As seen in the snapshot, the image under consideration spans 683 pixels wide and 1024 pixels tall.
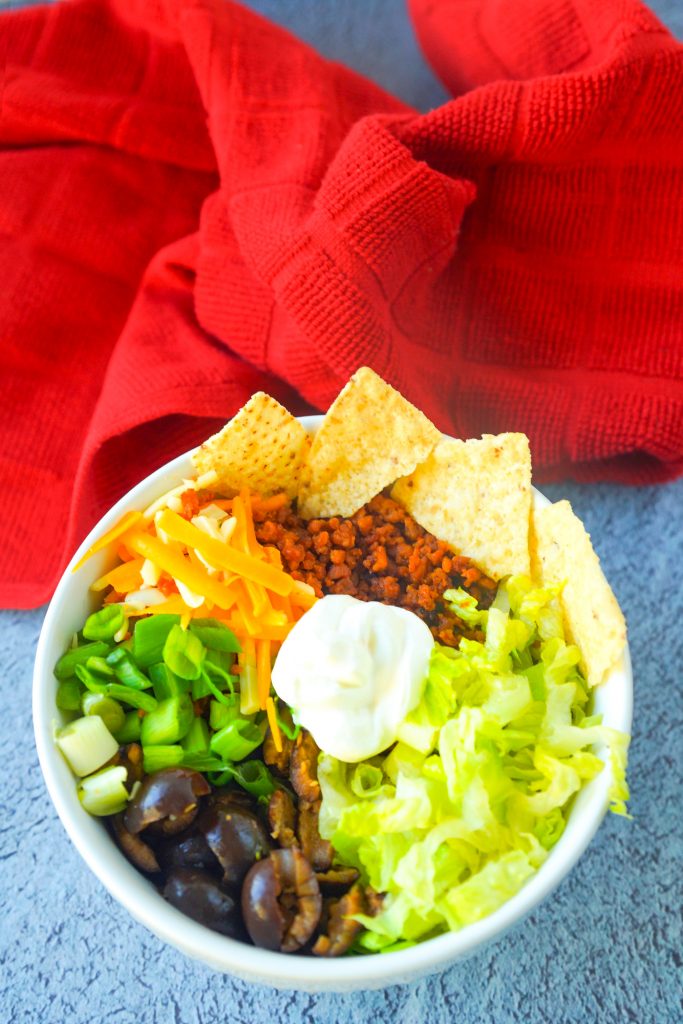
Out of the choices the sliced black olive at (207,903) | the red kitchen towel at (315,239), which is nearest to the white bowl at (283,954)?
the sliced black olive at (207,903)

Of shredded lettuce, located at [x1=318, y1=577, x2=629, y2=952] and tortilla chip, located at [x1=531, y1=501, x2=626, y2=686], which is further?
tortilla chip, located at [x1=531, y1=501, x2=626, y2=686]

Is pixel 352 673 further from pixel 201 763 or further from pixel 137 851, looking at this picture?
pixel 137 851

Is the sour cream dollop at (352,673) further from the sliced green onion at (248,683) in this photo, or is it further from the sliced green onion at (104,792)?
the sliced green onion at (104,792)

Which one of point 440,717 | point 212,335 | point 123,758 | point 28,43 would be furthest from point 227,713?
point 28,43

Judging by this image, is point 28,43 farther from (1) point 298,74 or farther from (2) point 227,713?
(2) point 227,713

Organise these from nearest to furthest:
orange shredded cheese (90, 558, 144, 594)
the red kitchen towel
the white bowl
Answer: the white bowl
orange shredded cheese (90, 558, 144, 594)
the red kitchen towel

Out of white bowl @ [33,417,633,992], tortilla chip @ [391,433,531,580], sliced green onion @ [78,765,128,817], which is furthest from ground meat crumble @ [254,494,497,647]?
sliced green onion @ [78,765,128,817]

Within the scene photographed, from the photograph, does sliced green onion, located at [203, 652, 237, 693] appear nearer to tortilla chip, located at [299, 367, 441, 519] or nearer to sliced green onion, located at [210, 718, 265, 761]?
sliced green onion, located at [210, 718, 265, 761]

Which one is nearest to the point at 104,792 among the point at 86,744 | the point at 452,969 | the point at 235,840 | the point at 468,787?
the point at 86,744
